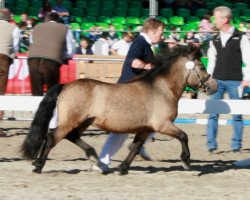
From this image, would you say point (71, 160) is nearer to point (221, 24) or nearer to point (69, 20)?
point (221, 24)

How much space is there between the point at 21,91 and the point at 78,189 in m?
8.99

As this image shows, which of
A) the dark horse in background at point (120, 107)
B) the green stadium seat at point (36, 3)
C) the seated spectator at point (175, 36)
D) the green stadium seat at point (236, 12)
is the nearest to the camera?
the dark horse in background at point (120, 107)

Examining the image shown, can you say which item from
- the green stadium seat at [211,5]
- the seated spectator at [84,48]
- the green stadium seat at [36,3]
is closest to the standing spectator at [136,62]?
the seated spectator at [84,48]

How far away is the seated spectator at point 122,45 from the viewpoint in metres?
20.2

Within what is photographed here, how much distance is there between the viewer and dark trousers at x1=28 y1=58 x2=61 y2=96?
13227 millimetres

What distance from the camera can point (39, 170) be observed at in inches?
398

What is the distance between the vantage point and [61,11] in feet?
78.0

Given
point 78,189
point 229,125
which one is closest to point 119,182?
point 78,189

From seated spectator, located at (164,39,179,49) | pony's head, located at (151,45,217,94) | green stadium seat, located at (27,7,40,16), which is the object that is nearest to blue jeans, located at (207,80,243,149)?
pony's head, located at (151,45,217,94)

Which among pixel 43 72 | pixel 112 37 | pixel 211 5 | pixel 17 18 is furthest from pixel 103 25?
pixel 43 72

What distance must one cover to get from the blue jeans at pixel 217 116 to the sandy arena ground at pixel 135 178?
17cm

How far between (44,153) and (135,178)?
1053mm

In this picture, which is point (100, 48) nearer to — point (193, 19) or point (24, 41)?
point (24, 41)

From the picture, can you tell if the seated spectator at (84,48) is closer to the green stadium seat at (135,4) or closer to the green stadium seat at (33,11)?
the green stadium seat at (33,11)
